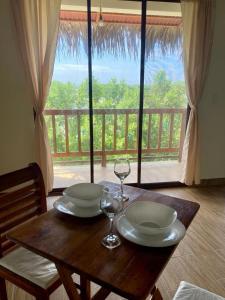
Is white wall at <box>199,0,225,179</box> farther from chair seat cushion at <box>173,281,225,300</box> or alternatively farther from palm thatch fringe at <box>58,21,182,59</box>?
chair seat cushion at <box>173,281,225,300</box>

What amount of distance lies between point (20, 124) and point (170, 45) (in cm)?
204

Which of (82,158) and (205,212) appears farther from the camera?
(82,158)

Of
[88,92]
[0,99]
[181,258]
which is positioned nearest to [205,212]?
[181,258]

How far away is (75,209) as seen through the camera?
120 cm

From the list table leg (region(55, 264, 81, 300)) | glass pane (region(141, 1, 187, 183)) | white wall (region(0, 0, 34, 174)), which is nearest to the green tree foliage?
glass pane (region(141, 1, 187, 183))

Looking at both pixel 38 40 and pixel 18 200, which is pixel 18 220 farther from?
pixel 38 40

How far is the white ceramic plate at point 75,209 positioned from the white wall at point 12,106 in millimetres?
1813

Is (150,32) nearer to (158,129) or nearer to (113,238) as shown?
(158,129)

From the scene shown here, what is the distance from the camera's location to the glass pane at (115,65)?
2.97m

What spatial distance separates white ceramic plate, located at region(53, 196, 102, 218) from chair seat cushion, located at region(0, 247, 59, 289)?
0.33 meters

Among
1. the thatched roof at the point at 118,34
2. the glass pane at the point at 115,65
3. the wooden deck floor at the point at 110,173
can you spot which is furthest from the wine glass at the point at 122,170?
the wooden deck floor at the point at 110,173

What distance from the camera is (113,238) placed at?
1.03 meters

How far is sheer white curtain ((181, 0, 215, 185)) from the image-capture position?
281 cm

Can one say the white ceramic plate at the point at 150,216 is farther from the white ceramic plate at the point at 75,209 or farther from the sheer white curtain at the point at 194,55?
the sheer white curtain at the point at 194,55
